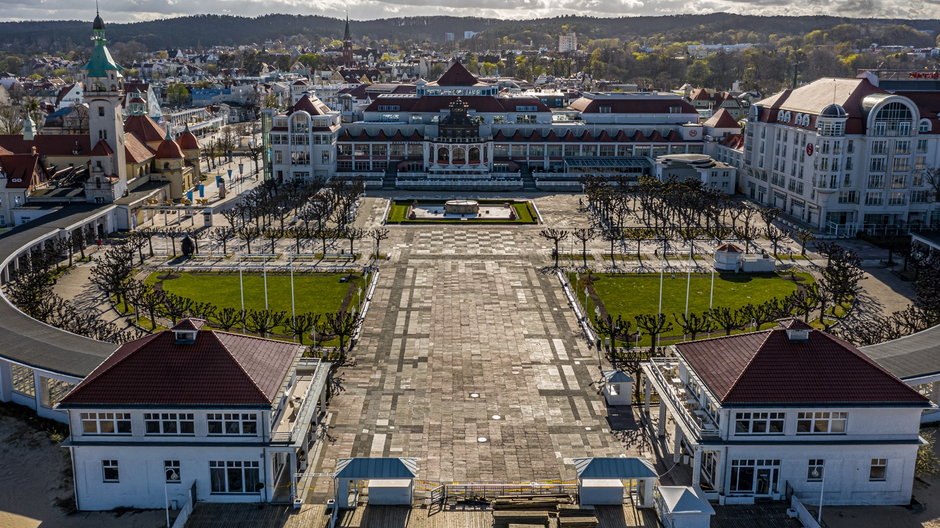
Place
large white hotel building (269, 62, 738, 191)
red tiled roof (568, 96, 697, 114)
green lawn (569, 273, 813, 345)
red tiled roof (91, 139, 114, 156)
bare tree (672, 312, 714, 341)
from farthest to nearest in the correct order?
red tiled roof (568, 96, 697, 114)
large white hotel building (269, 62, 738, 191)
red tiled roof (91, 139, 114, 156)
green lawn (569, 273, 813, 345)
bare tree (672, 312, 714, 341)

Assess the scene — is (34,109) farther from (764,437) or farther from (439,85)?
(764,437)

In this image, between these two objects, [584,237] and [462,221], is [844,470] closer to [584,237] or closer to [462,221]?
Result: [584,237]

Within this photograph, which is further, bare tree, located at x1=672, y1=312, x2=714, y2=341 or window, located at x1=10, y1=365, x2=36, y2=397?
bare tree, located at x1=672, y1=312, x2=714, y2=341

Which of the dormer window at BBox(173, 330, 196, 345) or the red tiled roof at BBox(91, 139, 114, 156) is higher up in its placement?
the red tiled roof at BBox(91, 139, 114, 156)

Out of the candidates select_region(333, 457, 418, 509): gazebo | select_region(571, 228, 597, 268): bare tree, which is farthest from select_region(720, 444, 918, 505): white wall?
select_region(571, 228, 597, 268): bare tree

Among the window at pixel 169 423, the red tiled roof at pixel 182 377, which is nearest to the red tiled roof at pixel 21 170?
the red tiled roof at pixel 182 377

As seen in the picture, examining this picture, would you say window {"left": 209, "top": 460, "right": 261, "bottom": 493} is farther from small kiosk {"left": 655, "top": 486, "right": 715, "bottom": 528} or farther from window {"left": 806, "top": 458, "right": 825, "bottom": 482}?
window {"left": 806, "top": 458, "right": 825, "bottom": 482}
